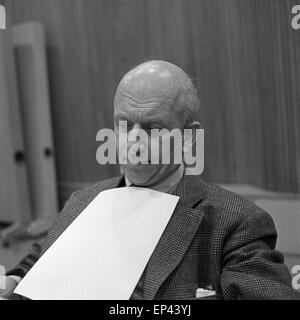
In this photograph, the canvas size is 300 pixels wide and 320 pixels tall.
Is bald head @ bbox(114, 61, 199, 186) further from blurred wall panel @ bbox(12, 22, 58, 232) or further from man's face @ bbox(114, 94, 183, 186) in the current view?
blurred wall panel @ bbox(12, 22, 58, 232)

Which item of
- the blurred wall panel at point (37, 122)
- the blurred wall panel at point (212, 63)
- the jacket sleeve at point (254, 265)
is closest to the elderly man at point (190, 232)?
the jacket sleeve at point (254, 265)

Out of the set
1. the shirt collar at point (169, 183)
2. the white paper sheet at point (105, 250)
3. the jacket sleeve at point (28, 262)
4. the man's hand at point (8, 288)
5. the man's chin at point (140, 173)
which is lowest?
the man's hand at point (8, 288)

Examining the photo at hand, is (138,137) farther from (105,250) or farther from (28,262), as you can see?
(28,262)

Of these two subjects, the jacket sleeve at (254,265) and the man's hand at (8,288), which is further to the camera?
the man's hand at (8,288)

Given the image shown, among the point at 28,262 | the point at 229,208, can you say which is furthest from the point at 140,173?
the point at 28,262

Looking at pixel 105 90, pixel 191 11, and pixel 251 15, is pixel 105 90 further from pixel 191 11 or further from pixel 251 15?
pixel 251 15

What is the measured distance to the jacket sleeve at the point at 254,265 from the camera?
0.71 m

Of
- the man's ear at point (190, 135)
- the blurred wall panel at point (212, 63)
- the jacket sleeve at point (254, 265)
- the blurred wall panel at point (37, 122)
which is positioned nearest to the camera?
the jacket sleeve at point (254, 265)

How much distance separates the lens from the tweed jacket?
74 cm

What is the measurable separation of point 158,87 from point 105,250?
0.31m

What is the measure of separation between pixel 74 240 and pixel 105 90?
1.54 ft

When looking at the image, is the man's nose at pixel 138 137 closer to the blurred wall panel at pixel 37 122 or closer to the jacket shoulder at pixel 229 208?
the jacket shoulder at pixel 229 208

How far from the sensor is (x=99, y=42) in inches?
45.2
